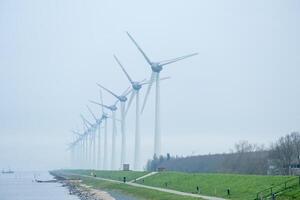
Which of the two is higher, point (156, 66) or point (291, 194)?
point (156, 66)

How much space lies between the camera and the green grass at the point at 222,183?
2101 inches

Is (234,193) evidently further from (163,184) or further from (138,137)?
(138,137)

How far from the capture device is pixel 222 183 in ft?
214

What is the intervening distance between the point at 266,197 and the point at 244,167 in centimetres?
5702

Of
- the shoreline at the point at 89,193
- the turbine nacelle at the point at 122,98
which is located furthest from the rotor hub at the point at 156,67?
the turbine nacelle at the point at 122,98

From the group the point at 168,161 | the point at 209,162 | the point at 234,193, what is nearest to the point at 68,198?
the point at 234,193

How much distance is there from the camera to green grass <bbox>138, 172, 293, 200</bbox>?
2101 inches

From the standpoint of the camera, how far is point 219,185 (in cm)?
6475

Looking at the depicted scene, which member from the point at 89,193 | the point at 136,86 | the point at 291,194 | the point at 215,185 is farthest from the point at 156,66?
the point at 291,194

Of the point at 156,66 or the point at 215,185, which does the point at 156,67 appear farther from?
the point at 215,185

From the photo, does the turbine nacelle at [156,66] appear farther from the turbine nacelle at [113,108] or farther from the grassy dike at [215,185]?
the turbine nacelle at [113,108]

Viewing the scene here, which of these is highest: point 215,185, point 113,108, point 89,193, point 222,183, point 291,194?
point 113,108

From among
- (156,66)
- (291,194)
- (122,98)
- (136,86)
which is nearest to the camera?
(291,194)

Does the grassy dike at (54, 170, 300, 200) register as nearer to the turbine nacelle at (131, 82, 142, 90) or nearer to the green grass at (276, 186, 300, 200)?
the green grass at (276, 186, 300, 200)
